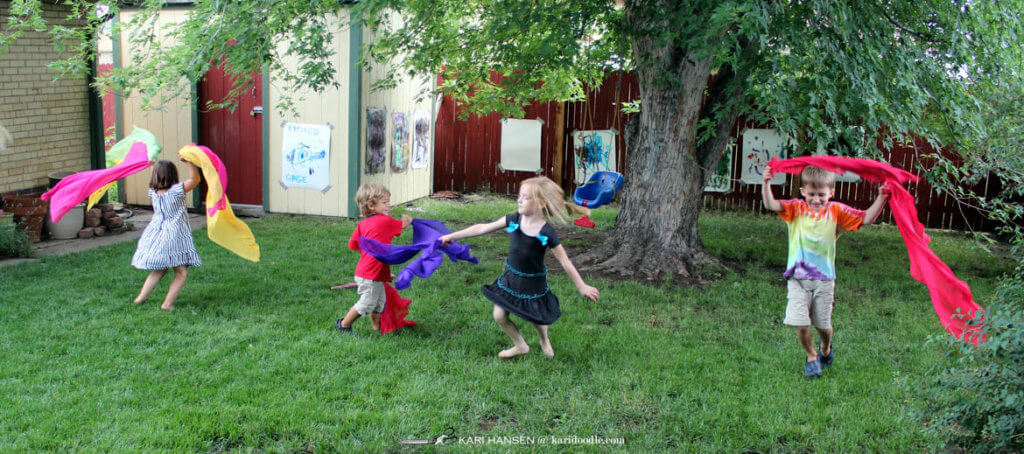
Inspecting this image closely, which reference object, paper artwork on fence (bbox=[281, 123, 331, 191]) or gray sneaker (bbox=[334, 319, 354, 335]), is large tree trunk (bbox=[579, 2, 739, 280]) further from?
paper artwork on fence (bbox=[281, 123, 331, 191])

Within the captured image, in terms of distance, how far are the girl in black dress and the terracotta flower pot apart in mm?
6506

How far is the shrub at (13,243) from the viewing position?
823 cm

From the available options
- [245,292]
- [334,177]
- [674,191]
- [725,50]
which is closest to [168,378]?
[245,292]

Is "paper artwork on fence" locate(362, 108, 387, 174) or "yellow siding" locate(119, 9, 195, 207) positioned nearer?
"paper artwork on fence" locate(362, 108, 387, 174)

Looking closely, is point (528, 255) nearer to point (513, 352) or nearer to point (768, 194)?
point (513, 352)

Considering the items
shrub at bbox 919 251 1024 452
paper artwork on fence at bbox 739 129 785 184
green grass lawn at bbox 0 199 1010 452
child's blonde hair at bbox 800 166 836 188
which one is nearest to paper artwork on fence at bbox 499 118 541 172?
paper artwork on fence at bbox 739 129 785 184

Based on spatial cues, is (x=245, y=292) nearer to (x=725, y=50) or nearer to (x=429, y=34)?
(x=429, y=34)

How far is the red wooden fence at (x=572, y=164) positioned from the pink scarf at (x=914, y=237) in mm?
8239

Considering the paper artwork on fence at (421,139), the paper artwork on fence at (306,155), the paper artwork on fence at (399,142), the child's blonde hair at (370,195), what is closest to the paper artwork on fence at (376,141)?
the paper artwork on fence at (399,142)

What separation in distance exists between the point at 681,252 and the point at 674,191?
70 cm

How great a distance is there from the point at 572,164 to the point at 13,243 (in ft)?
31.2

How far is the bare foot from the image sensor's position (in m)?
5.46

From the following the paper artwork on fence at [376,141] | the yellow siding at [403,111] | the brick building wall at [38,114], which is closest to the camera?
the brick building wall at [38,114]

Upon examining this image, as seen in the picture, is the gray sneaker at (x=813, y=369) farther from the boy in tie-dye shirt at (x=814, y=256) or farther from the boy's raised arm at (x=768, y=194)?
the boy's raised arm at (x=768, y=194)
